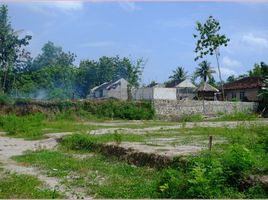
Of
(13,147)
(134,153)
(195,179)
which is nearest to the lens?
(195,179)

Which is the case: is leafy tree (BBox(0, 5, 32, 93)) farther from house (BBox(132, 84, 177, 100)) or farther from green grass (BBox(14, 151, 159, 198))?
green grass (BBox(14, 151, 159, 198))

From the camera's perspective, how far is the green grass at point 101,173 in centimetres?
776

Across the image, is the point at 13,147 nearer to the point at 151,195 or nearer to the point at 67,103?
the point at 151,195

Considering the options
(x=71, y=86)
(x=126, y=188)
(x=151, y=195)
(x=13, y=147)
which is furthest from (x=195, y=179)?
(x=71, y=86)

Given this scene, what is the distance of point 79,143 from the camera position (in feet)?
51.7

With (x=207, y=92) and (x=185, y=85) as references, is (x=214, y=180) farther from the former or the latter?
(x=185, y=85)

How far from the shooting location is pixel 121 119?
3731 centimetres

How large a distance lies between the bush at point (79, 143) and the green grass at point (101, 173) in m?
1.28

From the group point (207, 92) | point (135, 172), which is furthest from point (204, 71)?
point (135, 172)

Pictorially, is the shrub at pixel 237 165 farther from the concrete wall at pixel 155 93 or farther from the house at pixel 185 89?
the house at pixel 185 89

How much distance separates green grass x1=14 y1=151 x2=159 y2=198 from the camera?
7.76 meters

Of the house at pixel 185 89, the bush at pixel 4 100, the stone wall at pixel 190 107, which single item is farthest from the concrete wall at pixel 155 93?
the bush at pixel 4 100

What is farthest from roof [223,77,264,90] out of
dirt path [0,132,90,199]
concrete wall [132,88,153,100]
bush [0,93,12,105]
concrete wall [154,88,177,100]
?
dirt path [0,132,90,199]

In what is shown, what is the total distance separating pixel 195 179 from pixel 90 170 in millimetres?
4391
